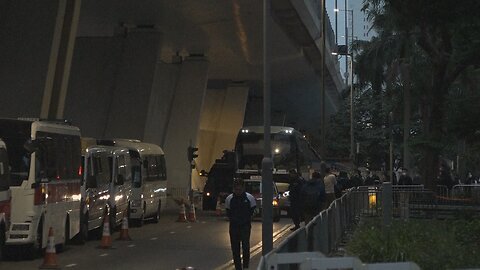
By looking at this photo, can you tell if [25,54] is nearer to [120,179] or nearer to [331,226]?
[120,179]

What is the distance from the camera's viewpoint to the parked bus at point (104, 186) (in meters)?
21.9

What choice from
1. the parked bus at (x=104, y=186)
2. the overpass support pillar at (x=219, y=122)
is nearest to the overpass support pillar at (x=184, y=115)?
the overpass support pillar at (x=219, y=122)

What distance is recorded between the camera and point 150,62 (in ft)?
135

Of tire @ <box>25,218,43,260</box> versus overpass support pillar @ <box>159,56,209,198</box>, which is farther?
overpass support pillar @ <box>159,56,209,198</box>

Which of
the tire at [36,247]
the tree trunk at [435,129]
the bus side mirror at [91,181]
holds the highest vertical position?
the tree trunk at [435,129]

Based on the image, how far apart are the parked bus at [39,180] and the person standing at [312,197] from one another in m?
5.78

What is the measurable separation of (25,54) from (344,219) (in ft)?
43.7

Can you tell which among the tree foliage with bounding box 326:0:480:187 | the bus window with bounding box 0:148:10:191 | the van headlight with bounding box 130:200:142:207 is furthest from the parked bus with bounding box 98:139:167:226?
the bus window with bounding box 0:148:10:191

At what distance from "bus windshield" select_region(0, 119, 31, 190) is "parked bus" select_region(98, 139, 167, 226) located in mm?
7850

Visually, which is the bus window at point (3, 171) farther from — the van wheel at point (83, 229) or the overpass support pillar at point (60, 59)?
the overpass support pillar at point (60, 59)

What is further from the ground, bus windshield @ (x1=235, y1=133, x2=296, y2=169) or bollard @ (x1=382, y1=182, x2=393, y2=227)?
bus windshield @ (x1=235, y1=133, x2=296, y2=169)

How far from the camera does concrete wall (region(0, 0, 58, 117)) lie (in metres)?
28.3

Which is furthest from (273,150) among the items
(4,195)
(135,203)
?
(4,195)

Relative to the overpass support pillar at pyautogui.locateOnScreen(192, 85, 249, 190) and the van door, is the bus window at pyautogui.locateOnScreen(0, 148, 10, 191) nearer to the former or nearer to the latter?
Answer: the van door
